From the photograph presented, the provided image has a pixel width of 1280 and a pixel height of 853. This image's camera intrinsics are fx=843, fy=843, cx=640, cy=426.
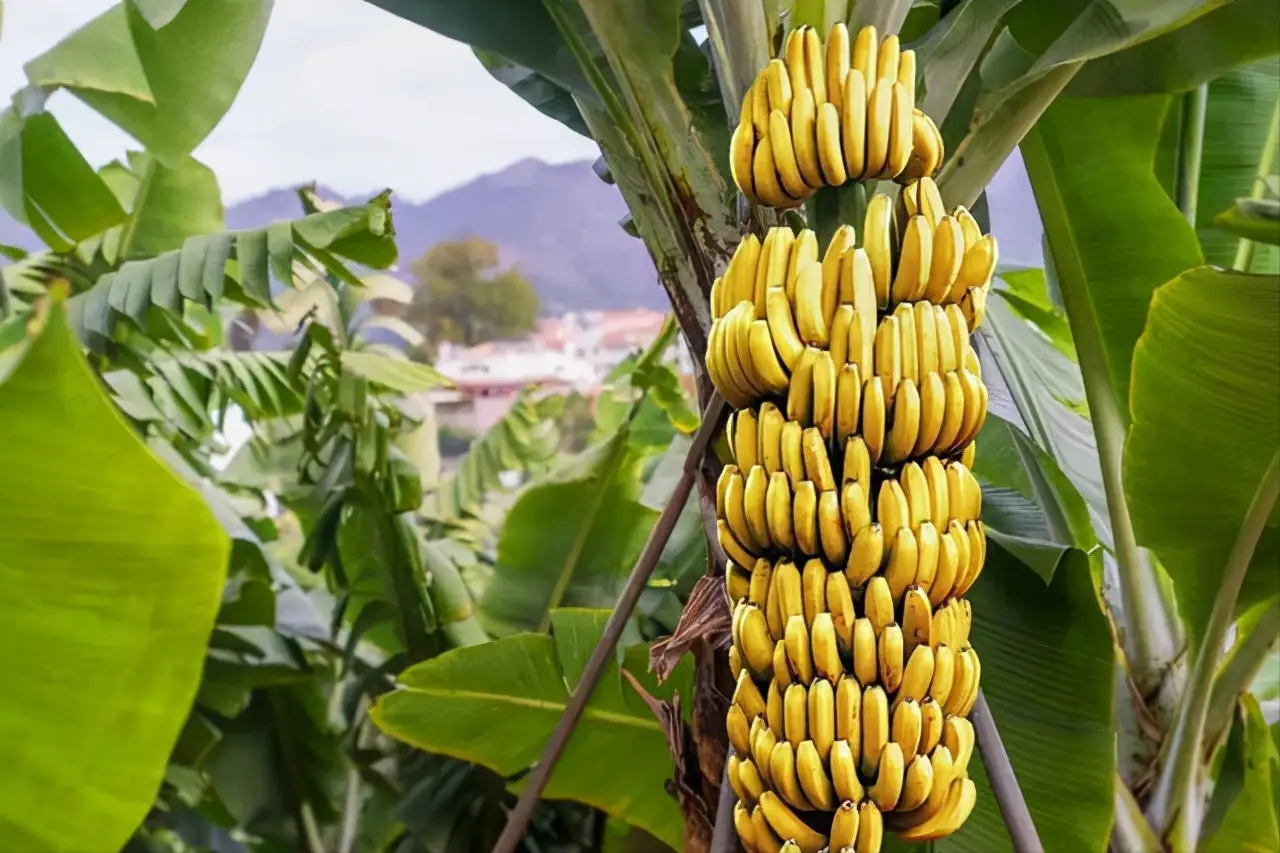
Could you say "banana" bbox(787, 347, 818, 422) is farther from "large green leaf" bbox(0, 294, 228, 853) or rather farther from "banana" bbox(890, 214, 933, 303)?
"large green leaf" bbox(0, 294, 228, 853)

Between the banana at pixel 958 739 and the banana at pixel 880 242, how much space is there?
5.7 inches

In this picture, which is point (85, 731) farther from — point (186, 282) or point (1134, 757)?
point (1134, 757)

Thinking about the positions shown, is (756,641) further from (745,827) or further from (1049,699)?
(1049,699)

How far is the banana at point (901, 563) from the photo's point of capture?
0.27 meters

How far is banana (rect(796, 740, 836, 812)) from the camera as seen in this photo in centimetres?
27

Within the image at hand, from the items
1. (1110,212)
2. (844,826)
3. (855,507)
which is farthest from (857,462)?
(1110,212)

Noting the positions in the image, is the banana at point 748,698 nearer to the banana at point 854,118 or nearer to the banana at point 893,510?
the banana at point 893,510

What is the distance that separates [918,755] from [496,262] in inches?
61.0

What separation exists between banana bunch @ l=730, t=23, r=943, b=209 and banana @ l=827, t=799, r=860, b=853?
0.66ft

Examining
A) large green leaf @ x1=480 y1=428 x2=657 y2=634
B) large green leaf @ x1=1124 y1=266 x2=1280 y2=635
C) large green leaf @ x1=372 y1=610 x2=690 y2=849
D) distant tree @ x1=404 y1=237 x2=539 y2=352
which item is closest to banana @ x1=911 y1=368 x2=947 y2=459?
large green leaf @ x1=1124 y1=266 x2=1280 y2=635

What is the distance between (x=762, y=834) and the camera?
0.28 metres

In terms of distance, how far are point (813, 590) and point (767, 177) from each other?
140 millimetres

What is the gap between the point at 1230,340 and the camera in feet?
1.40

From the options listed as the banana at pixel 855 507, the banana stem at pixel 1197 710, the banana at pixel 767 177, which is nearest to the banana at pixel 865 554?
the banana at pixel 855 507
